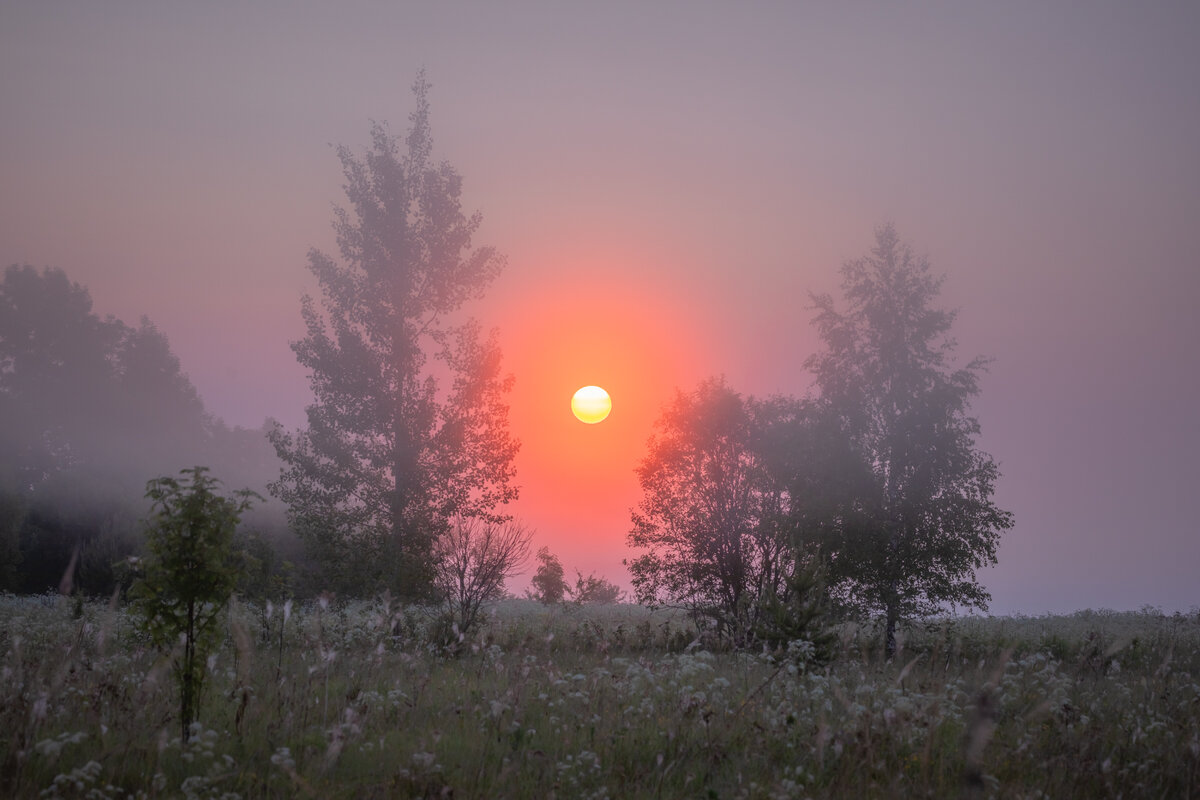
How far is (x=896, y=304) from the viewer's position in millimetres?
25688

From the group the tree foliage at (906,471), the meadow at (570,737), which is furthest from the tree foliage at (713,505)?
the meadow at (570,737)

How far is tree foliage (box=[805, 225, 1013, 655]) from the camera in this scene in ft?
76.0

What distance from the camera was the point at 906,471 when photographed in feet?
78.8

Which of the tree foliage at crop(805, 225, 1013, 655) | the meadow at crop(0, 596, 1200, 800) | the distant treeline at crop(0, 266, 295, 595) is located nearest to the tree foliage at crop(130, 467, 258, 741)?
the meadow at crop(0, 596, 1200, 800)

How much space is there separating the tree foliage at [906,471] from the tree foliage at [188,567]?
62.9 feet

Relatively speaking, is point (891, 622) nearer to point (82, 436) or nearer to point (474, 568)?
point (474, 568)

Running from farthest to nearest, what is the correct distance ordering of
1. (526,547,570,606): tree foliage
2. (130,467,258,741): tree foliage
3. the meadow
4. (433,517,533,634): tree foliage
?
1. (526,547,570,606): tree foliage
2. (433,517,533,634): tree foliage
3. (130,467,258,741): tree foliage
4. the meadow

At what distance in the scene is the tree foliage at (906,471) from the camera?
76.0ft

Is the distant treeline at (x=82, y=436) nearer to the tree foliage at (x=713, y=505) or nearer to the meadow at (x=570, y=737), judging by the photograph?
the tree foliage at (x=713, y=505)

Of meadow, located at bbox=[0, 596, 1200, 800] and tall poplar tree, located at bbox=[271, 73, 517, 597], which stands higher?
tall poplar tree, located at bbox=[271, 73, 517, 597]

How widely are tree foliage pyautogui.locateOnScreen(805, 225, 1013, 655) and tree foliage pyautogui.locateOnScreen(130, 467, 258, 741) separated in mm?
19166

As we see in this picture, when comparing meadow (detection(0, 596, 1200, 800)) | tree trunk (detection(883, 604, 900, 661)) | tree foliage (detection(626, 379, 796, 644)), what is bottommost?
meadow (detection(0, 596, 1200, 800))

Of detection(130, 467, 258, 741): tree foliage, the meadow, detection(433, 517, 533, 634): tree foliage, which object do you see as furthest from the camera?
detection(433, 517, 533, 634): tree foliage

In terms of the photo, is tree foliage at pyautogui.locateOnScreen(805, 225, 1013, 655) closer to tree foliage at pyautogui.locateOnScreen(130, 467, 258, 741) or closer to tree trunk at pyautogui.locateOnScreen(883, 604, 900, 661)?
tree trunk at pyautogui.locateOnScreen(883, 604, 900, 661)
